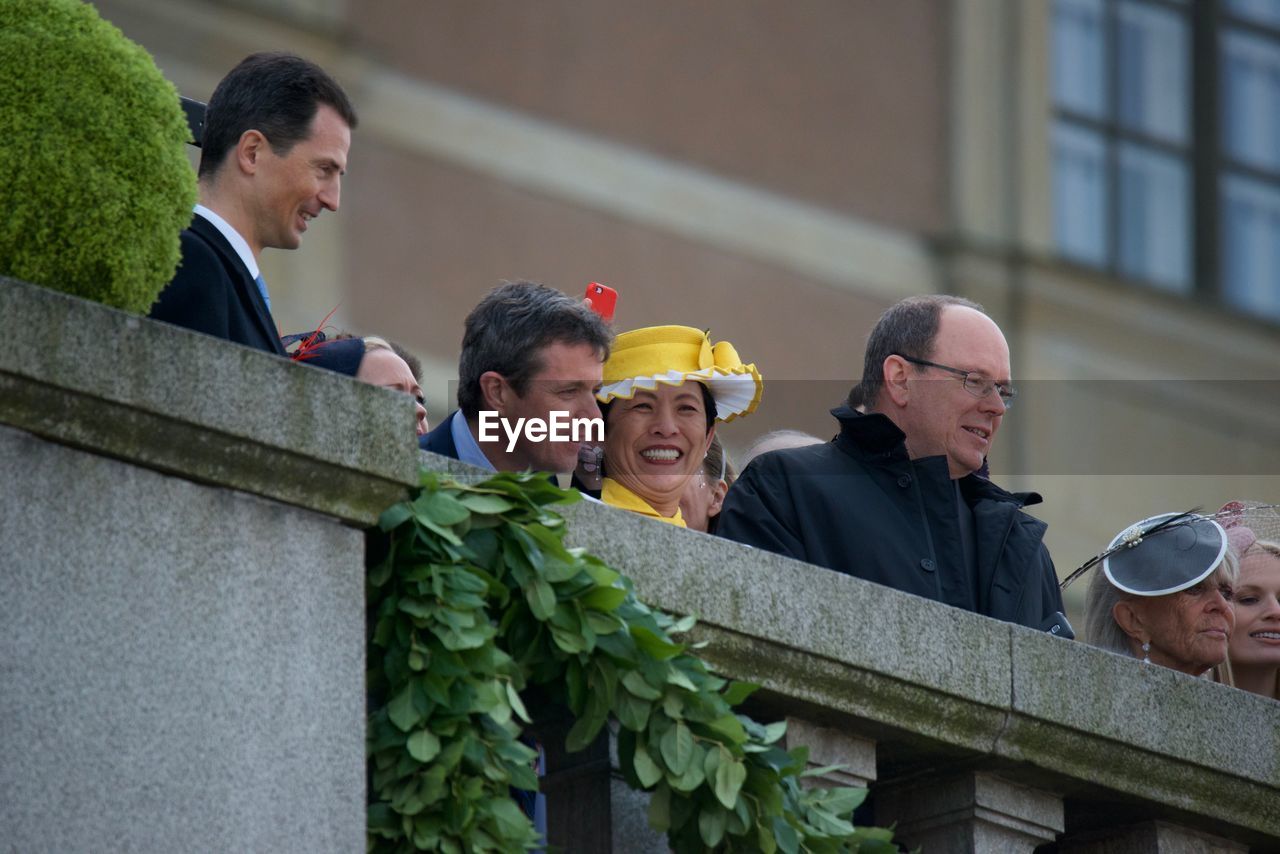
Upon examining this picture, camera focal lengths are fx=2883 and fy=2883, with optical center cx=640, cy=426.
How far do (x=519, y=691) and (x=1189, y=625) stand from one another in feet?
7.27

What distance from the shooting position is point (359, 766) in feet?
14.2

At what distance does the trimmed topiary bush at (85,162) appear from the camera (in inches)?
171

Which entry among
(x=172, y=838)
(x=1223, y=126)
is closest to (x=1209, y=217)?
(x=1223, y=126)

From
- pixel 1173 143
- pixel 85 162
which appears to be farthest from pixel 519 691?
pixel 1173 143

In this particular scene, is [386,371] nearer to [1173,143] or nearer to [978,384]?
[978,384]

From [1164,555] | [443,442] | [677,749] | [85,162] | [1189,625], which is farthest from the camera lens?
[1164,555]

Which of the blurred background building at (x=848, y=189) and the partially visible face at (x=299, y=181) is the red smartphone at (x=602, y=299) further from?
the blurred background building at (x=848, y=189)

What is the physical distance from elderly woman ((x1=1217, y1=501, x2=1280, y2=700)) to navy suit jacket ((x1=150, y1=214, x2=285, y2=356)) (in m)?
2.75

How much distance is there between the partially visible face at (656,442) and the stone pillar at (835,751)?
138 centimetres

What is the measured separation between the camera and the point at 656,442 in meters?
6.43

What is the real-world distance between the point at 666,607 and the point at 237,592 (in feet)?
2.87

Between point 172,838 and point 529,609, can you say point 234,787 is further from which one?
point 529,609

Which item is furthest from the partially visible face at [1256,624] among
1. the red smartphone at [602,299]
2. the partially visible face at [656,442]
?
the red smartphone at [602,299]

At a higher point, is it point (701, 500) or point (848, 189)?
point (848, 189)
